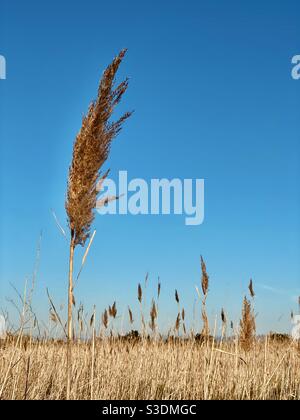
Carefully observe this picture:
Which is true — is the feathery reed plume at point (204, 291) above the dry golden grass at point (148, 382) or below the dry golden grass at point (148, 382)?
above

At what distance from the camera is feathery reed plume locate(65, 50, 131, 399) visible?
364 centimetres

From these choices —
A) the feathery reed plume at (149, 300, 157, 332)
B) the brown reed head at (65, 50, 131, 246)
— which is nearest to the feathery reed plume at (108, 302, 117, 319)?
the feathery reed plume at (149, 300, 157, 332)

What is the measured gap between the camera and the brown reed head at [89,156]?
3.64 metres

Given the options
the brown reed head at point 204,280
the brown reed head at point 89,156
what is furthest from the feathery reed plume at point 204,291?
the brown reed head at point 89,156

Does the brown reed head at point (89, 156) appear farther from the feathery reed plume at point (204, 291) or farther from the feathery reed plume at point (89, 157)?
the feathery reed plume at point (204, 291)

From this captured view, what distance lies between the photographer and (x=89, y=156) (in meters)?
3.64

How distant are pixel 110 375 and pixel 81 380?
0.35 meters

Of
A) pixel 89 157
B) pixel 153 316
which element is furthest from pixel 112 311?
pixel 89 157

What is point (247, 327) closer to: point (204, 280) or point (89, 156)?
point (204, 280)

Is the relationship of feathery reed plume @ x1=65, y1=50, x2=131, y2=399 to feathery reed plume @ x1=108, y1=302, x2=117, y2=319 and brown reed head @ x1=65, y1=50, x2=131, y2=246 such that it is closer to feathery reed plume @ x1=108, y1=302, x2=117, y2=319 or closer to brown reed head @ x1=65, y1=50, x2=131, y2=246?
brown reed head @ x1=65, y1=50, x2=131, y2=246

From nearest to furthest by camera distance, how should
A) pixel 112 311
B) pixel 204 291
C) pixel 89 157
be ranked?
A: pixel 89 157 < pixel 204 291 < pixel 112 311

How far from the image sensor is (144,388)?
17.5 feet
